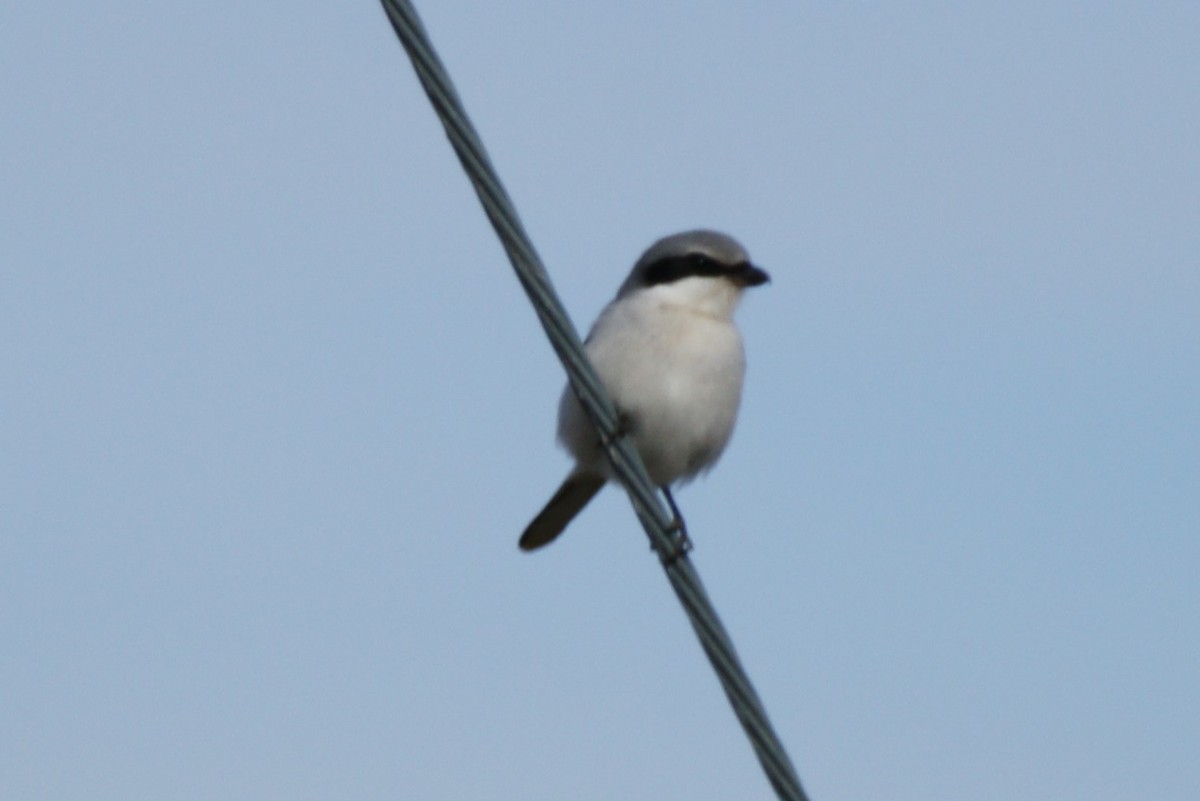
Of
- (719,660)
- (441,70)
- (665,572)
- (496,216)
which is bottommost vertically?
(719,660)

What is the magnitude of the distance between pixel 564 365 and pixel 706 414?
2.76 m

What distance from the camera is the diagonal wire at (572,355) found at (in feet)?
10.5

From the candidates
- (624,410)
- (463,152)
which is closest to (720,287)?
(624,410)

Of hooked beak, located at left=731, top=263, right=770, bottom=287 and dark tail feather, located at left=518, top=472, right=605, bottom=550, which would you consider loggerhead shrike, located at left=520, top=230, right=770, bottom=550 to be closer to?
hooked beak, located at left=731, top=263, right=770, bottom=287

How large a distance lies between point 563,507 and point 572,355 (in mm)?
3881

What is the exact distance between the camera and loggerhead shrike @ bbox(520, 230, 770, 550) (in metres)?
6.11

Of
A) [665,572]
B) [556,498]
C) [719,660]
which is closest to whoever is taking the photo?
[719,660]

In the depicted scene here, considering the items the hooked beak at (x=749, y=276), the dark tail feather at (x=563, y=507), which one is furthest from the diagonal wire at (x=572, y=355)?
the dark tail feather at (x=563, y=507)

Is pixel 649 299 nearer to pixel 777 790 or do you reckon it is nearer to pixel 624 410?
pixel 624 410

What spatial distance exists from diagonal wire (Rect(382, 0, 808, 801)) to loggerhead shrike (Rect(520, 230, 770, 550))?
2.35 metres

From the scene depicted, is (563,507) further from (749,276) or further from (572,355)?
(572,355)

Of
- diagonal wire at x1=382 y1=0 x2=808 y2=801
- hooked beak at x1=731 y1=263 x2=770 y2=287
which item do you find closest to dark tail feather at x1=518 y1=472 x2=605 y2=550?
hooked beak at x1=731 y1=263 x2=770 y2=287

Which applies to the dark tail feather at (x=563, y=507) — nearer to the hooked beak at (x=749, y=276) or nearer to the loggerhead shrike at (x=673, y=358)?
the loggerhead shrike at (x=673, y=358)

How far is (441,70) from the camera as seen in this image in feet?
10.5
